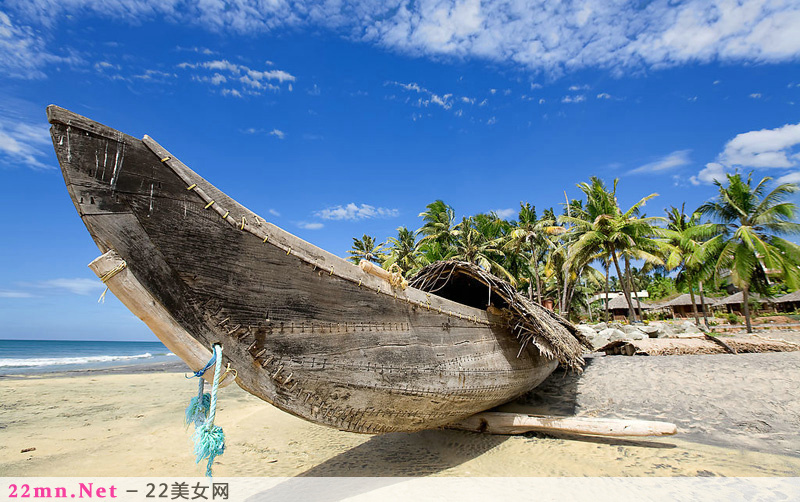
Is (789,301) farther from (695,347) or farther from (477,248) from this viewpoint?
(695,347)

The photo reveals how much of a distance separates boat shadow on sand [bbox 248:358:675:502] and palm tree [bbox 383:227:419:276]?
17424mm

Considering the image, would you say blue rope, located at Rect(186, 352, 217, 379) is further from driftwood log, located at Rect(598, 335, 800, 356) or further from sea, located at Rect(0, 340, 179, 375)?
sea, located at Rect(0, 340, 179, 375)

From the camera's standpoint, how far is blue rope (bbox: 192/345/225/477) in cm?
187

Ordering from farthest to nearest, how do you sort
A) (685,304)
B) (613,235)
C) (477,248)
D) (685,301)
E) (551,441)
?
(685,304) < (685,301) < (477,248) < (613,235) < (551,441)

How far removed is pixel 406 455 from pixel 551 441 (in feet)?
5.97

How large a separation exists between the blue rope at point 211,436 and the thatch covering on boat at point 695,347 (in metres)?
7.66

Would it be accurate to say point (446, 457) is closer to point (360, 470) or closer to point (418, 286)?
point (360, 470)

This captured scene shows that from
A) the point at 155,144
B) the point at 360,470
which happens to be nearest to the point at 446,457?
the point at 360,470

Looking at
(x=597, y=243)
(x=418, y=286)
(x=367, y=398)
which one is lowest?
(x=367, y=398)

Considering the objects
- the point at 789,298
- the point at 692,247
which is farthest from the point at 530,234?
the point at 789,298

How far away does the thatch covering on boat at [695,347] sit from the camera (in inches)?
271

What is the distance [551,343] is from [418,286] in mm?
1589

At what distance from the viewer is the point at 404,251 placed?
24.5 meters

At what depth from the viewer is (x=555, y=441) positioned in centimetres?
444
